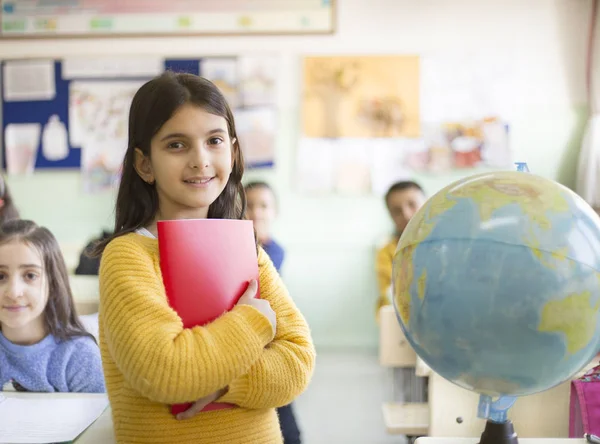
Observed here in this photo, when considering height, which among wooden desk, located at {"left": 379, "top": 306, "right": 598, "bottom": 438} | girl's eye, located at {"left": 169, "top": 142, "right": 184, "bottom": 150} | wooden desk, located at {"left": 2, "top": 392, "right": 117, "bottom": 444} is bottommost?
wooden desk, located at {"left": 379, "top": 306, "right": 598, "bottom": 438}

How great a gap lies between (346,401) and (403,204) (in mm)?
1055

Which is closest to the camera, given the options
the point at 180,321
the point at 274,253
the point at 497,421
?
the point at 497,421

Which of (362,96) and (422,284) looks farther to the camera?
(362,96)

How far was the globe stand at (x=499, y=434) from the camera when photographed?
82cm

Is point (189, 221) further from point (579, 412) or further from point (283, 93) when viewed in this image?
point (283, 93)

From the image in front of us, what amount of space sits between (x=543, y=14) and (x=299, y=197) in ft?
5.92

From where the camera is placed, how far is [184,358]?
91cm

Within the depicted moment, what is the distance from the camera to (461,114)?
4.02 meters

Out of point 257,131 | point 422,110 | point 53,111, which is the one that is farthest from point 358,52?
point 53,111

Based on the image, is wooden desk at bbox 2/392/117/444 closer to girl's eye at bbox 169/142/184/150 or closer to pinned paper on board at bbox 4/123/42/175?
girl's eye at bbox 169/142/184/150

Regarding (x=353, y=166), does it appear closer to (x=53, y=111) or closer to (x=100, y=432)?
(x=53, y=111)

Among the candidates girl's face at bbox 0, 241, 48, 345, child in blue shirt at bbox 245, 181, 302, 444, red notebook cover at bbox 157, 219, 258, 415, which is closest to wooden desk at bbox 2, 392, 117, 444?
red notebook cover at bbox 157, 219, 258, 415

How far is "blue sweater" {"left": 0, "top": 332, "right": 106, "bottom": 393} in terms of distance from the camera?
1.64m

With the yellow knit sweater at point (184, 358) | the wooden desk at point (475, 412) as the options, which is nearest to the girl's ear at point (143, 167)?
the yellow knit sweater at point (184, 358)
